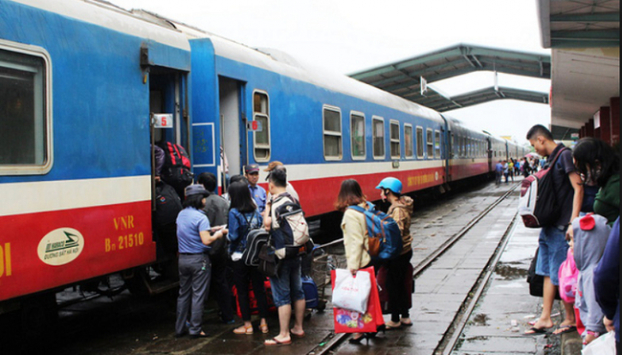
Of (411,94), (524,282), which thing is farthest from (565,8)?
(411,94)

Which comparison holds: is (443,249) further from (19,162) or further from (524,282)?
(19,162)

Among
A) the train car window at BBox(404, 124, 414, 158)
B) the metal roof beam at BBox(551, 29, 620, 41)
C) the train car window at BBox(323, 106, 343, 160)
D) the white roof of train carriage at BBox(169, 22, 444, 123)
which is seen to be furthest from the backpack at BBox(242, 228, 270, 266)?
the train car window at BBox(404, 124, 414, 158)

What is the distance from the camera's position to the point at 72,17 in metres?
5.56

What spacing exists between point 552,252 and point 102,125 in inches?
171

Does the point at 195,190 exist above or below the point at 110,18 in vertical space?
below

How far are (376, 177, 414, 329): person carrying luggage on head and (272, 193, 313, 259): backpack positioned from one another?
0.88 metres

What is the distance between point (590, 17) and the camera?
38.0 feet

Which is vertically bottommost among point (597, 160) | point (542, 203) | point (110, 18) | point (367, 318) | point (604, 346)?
point (367, 318)

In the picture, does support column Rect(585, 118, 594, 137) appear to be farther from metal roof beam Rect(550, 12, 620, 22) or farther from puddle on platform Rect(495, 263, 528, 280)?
puddle on platform Rect(495, 263, 528, 280)

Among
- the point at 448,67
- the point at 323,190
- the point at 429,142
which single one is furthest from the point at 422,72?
the point at 323,190

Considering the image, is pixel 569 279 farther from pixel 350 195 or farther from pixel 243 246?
pixel 243 246

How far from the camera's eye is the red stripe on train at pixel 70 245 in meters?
4.80

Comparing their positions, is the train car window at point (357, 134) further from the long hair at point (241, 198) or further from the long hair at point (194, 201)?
the long hair at point (194, 201)

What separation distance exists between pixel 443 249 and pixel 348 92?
3.83 m
